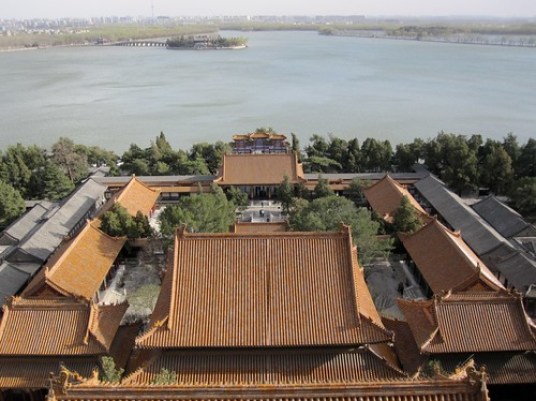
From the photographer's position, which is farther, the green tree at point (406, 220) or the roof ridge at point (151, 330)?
the green tree at point (406, 220)

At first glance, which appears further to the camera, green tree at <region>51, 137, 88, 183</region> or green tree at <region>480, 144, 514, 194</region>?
green tree at <region>51, 137, 88, 183</region>

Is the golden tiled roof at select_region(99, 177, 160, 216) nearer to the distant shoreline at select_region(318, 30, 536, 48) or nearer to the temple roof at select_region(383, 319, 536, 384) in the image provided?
the temple roof at select_region(383, 319, 536, 384)

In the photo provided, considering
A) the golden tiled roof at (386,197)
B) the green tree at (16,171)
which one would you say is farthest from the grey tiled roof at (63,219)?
the golden tiled roof at (386,197)

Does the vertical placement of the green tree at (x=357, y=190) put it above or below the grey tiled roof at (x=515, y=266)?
below

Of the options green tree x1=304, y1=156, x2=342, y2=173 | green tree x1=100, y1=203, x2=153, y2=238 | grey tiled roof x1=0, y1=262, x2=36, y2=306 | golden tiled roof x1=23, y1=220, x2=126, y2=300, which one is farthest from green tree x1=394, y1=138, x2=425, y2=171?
grey tiled roof x1=0, y1=262, x2=36, y2=306

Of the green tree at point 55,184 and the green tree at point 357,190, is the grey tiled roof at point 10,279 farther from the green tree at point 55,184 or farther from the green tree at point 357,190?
the green tree at point 357,190

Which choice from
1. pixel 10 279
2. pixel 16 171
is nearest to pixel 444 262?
pixel 10 279

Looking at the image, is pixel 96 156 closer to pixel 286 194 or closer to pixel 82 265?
pixel 286 194
